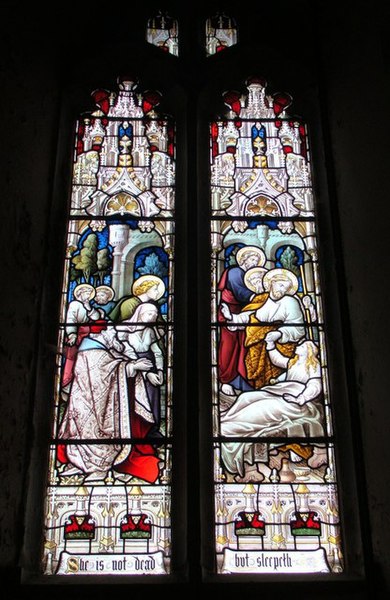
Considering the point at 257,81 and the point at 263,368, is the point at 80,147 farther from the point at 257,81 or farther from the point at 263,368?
the point at 263,368

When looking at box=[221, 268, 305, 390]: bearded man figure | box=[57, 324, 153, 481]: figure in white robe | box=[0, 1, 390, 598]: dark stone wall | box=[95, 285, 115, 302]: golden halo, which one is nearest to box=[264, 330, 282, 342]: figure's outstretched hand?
box=[221, 268, 305, 390]: bearded man figure

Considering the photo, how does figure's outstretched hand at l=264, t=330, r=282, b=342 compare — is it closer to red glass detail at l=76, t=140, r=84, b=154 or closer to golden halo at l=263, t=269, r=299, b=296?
golden halo at l=263, t=269, r=299, b=296

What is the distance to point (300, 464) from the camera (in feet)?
12.3

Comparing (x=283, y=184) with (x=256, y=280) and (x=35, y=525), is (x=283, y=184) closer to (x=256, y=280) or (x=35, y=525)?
(x=256, y=280)

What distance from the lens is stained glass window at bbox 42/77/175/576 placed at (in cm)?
360

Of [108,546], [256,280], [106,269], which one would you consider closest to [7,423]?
[108,546]

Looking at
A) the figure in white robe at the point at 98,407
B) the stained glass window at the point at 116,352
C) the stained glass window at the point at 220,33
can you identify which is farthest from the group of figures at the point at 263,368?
the stained glass window at the point at 220,33

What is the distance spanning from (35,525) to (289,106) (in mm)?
2571

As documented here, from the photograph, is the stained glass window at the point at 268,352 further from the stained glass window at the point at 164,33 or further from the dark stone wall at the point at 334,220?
the stained glass window at the point at 164,33

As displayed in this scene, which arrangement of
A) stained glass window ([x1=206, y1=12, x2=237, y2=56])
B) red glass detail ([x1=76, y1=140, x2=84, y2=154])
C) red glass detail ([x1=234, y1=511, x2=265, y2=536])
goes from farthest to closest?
stained glass window ([x1=206, y1=12, x2=237, y2=56]), red glass detail ([x1=76, y1=140, x2=84, y2=154]), red glass detail ([x1=234, y1=511, x2=265, y2=536])

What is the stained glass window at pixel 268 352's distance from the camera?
3607 millimetres

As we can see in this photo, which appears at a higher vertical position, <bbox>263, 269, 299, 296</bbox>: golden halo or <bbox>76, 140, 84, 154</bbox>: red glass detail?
<bbox>76, 140, 84, 154</bbox>: red glass detail

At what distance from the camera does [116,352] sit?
4012mm

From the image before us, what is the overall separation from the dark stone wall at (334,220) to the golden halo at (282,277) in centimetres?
20
